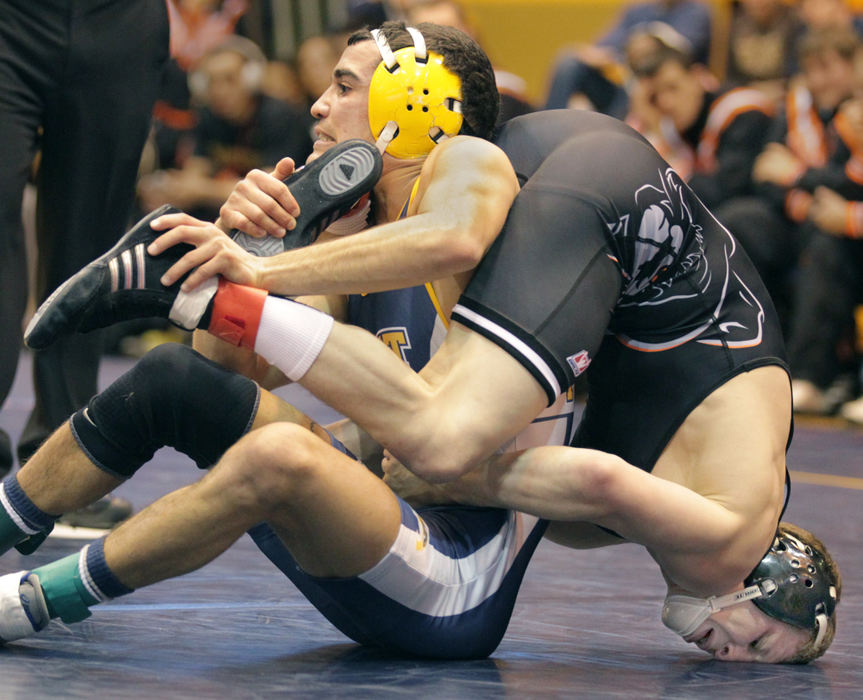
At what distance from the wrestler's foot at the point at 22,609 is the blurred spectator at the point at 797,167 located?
17.3 ft

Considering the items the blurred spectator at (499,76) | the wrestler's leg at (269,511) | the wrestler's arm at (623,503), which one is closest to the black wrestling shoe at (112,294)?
the wrestler's leg at (269,511)

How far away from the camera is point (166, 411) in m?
2.58

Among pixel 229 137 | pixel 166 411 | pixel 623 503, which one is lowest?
pixel 229 137

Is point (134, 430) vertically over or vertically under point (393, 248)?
under

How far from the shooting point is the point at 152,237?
272 centimetres

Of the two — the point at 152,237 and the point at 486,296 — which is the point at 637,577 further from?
the point at 152,237

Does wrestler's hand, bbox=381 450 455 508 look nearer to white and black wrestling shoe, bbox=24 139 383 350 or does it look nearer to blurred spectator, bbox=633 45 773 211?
white and black wrestling shoe, bbox=24 139 383 350

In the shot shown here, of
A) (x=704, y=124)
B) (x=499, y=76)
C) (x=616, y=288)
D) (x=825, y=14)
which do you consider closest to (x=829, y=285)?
(x=704, y=124)

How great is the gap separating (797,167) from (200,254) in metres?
5.22

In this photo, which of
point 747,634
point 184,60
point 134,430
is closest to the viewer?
point 134,430

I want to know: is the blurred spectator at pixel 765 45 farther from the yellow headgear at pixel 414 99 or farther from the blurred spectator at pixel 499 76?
the yellow headgear at pixel 414 99

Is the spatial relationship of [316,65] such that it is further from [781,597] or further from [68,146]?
[781,597]

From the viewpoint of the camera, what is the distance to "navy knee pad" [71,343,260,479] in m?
2.57

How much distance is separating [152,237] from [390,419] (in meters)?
0.57
